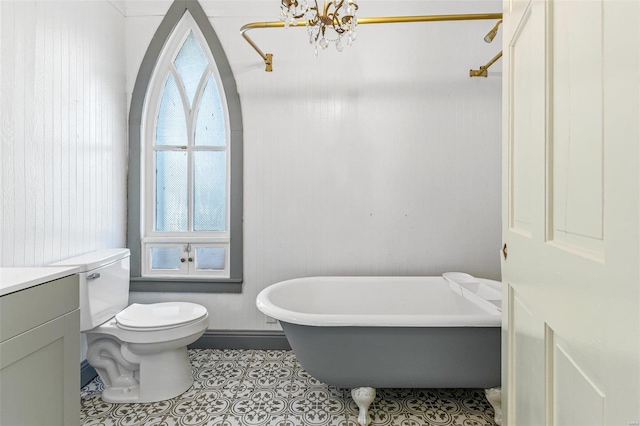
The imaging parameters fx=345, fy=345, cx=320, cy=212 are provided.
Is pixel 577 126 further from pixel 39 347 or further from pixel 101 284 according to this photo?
pixel 101 284

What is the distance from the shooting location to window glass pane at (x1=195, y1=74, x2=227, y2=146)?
255cm

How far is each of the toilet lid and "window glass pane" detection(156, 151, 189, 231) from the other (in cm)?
67

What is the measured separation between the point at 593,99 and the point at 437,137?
1.99 meters

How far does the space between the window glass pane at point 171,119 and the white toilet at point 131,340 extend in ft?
3.22

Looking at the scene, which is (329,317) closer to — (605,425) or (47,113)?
(605,425)

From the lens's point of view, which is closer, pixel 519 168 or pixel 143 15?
pixel 519 168

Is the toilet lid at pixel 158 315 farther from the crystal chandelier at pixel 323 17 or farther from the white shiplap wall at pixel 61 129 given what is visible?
the crystal chandelier at pixel 323 17

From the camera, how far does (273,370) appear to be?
2178 millimetres

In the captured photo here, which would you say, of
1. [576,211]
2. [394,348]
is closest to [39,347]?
[394,348]

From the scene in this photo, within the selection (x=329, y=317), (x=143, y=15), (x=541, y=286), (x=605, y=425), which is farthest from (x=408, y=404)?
(x=143, y=15)

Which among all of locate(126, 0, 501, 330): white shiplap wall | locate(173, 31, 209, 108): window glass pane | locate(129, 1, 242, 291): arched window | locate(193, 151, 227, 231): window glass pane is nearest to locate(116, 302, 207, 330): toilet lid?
locate(129, 1, 242, 291): arched window

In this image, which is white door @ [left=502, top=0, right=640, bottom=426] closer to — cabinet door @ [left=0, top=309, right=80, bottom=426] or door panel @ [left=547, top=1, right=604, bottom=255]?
door panel @ [left=547, top=1, right=604, bottom=255]

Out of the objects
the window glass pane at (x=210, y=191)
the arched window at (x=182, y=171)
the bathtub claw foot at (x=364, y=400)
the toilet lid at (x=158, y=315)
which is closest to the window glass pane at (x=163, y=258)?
the arched window at (x=182, y=171)

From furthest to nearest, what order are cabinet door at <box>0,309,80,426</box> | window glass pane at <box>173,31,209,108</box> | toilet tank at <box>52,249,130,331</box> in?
window glass pane at <box>173,31,209,108</box> → toilet tank at <box>52,249,130,331</box> → cabinet door at <box>0,309,80,426</box>
